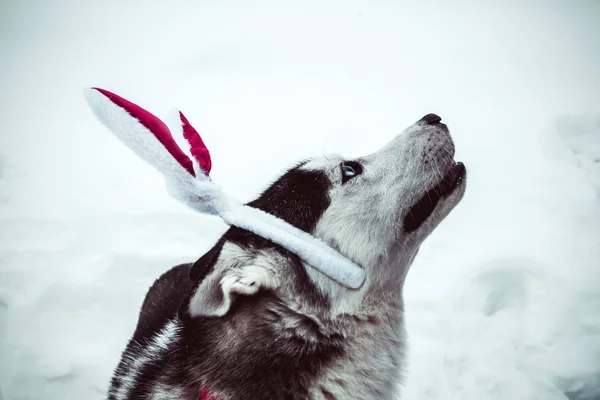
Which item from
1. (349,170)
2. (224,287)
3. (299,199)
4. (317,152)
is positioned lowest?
(224,287)

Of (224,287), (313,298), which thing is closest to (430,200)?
(313,298)

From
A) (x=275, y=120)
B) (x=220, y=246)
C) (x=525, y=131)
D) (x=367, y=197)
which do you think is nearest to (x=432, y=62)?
(x=525, y=131)

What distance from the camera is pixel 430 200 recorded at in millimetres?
2221

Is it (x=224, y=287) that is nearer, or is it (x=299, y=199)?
(x=224, y=287)

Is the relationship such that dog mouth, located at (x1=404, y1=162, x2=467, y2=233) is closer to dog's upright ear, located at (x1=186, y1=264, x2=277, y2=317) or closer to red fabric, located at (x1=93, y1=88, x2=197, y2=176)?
dog's upright ear, located at (x1=186, y1=264, x2=277, y2=317)

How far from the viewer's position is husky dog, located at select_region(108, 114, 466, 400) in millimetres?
1953

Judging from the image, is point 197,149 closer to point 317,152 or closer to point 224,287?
point 224,287

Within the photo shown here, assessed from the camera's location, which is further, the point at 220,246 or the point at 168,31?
the point at 168,31

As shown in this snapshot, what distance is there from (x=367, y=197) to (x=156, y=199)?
9.15ft

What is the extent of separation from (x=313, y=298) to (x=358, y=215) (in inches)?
17.1

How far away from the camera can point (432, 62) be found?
5.54m

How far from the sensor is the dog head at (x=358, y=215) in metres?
2.04

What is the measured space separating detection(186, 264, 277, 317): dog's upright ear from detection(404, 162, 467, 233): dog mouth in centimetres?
72

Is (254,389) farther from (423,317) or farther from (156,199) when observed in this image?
(156,199)
